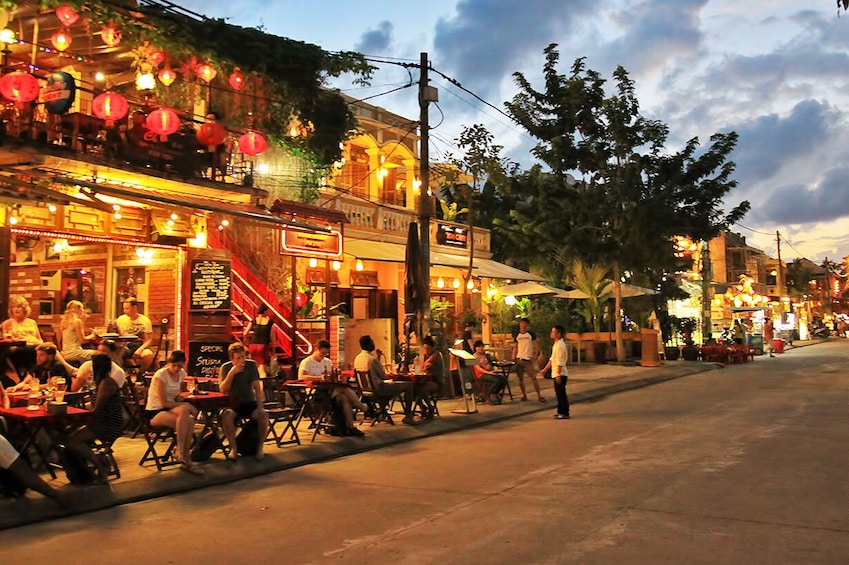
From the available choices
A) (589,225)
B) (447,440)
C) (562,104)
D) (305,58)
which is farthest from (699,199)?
(447,440)

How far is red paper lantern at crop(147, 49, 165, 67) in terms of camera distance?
1302 centimetres

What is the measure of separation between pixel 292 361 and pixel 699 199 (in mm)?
17223

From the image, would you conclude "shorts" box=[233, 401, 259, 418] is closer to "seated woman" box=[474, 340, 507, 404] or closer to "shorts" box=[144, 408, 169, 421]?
"shorts" box=[144, 408, 169, 421]

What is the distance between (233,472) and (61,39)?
8015mm

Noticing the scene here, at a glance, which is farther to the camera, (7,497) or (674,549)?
(7,497)

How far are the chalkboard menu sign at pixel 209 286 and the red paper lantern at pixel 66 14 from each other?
473 cm

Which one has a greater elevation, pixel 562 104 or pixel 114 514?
pixel 562 104

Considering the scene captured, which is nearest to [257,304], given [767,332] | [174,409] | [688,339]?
[174,409]

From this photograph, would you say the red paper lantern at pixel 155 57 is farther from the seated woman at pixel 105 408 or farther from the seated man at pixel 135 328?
the seated woman at pixel 105 408

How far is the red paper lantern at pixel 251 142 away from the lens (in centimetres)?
1312

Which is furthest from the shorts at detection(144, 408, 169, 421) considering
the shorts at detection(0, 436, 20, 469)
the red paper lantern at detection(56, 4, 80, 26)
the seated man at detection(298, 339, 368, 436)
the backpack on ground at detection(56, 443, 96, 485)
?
the red paper lantern at detection(56, 4, 80, 26)

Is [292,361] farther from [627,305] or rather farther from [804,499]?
[627,305]

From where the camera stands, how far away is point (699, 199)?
2650 cm

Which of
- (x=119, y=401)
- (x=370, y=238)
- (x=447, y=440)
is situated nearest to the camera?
(x=119, y=401)
